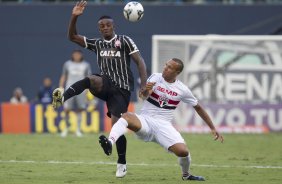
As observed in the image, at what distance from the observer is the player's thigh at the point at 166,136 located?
11.7 metres

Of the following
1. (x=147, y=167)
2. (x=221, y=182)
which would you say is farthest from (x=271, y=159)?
(x=221, y=182)

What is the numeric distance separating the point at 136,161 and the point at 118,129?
4.08m

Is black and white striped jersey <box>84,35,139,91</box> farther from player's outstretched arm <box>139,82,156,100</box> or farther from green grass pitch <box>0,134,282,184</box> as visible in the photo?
green grass pitch <box>0,134,282,184</box>

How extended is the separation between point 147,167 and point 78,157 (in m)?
2.22

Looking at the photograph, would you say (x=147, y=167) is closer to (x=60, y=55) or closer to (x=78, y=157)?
(x=78, y=157)

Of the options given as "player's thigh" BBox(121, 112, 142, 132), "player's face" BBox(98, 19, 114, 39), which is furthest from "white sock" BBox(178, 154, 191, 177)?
"player's face" BBox(98, 19, 114, 39)

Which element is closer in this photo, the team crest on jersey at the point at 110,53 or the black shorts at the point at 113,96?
the black shorts at the point at 113,96

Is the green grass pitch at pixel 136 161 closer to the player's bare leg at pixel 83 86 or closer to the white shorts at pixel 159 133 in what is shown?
the white shorts at pixel 159 133

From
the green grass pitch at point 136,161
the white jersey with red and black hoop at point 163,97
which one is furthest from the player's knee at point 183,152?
the white jersey with red and black hoop at point 163,97

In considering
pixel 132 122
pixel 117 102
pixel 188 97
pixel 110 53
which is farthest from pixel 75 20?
pixel 188 97

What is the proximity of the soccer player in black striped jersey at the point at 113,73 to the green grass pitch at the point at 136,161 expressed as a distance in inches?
35.2

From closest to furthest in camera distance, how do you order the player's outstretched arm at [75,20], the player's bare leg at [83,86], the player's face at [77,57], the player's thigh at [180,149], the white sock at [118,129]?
the white sock at [118,129], the player's thigh at [180,149], the player's bare leg at [83,86], the player's outstretched arm at [75,20], the player's face at [77,57]

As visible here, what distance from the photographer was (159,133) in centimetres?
1179

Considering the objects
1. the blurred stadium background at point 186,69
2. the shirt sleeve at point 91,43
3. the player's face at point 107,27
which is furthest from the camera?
the blurred stadium background at point 186,69
